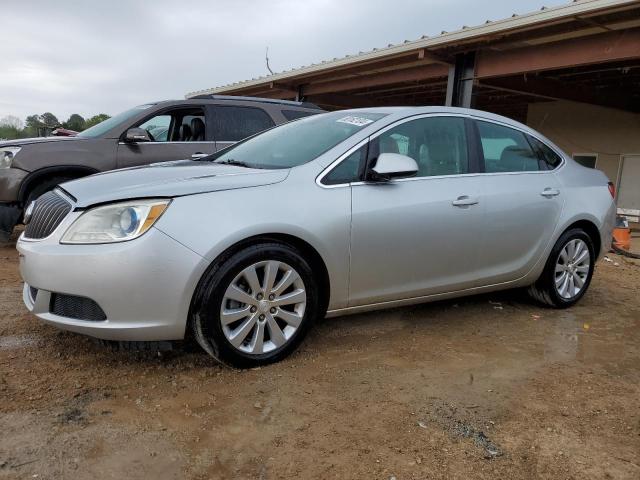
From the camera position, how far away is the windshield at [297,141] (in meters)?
3.35

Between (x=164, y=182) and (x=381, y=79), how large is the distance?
9533 millimetres

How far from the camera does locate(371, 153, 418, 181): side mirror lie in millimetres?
3174

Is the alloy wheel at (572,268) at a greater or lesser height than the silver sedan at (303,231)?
lesser

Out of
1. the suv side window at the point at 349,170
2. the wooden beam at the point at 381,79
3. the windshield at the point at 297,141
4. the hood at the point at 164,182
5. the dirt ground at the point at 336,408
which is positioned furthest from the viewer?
the wooden beam at the point at 381,79

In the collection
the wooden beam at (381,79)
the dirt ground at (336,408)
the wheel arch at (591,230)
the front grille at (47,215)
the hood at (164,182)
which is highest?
the wooden beam at (381,79)

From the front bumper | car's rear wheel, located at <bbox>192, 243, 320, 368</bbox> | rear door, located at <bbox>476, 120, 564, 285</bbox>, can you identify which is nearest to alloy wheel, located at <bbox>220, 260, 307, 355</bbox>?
car's rear wheel, located at <bbox>192, 243, 320, 368</bbox>

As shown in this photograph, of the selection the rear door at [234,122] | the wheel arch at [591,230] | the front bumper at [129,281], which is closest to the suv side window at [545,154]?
the wheel arch at [591,230]

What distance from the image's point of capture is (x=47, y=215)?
2.89 metres

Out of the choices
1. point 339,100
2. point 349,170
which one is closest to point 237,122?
point 349,170

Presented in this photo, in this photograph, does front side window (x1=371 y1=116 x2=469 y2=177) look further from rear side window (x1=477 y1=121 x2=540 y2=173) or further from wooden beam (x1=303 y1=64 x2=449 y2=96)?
wooden beam (x1=303 y1=64 x2=449 y2=96)

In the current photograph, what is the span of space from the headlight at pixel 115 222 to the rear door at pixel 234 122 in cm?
364

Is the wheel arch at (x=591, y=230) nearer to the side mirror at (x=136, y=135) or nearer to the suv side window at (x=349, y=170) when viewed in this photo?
the suv side window at (x=349, y=170)

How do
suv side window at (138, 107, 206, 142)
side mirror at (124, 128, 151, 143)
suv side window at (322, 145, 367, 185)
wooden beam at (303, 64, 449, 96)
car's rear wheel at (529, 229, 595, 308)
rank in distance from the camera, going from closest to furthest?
suv side window at (322, 145, 367, 185)
car's rear wheel at (529, 229, 595, 308)
side mirror at (124, 128, 151, 143)
suv side window at (138, 107, 206, 142)
wooden beam at (303, 64, 449, 96)

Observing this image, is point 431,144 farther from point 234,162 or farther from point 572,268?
point 572,268
